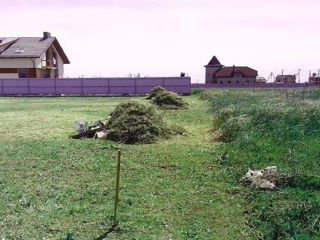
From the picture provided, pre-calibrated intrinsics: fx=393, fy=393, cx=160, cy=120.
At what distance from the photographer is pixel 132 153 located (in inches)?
319

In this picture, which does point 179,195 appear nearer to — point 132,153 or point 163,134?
point 132,153

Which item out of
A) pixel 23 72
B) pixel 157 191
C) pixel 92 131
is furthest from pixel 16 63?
pixel 157 191

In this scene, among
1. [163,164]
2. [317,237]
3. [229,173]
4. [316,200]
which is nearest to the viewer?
[317,237]

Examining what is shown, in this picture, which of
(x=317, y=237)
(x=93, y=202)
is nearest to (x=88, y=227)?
(x=93, y=202)

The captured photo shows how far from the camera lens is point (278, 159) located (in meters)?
6.48

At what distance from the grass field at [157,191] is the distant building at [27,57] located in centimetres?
3431

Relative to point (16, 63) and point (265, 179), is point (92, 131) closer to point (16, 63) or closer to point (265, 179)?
point (265, 179)

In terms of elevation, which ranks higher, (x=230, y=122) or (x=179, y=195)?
(x=230, y=122)

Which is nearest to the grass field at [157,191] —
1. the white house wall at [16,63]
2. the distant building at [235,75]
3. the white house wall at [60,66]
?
the white house wall at [16,63]

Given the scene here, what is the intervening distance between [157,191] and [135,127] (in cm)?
422

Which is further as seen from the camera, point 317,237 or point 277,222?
point 277,222

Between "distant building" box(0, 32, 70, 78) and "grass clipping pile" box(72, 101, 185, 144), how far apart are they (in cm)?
3283

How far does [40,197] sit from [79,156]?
2497 millimetres

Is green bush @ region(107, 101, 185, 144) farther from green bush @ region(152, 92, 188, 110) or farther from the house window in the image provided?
the house window
